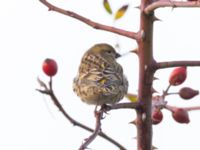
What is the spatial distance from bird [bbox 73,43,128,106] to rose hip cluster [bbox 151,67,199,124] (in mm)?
932

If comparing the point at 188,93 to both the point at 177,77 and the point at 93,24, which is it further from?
the point at 93,24

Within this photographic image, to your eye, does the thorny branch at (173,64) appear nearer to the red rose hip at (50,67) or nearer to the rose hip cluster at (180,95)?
the rose hip cluster at (180,95)

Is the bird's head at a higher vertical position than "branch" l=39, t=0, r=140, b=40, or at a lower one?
higher

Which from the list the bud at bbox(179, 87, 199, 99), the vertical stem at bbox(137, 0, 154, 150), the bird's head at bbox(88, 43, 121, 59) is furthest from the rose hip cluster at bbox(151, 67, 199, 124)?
the bird's head at bbox(88, 43, 121, 59)

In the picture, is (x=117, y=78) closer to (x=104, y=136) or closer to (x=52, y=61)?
(x=52, y=61)

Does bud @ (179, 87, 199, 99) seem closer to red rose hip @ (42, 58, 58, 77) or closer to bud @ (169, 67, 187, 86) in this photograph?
bud @ (169, 67, 187, 86)

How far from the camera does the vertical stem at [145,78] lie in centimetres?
282

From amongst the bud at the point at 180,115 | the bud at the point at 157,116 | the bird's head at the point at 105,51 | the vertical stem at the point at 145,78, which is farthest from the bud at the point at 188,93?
the bird's head at the point at 105,51

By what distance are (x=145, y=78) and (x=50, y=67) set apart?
27.0 inches

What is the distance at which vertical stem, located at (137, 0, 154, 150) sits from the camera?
2.82 metres

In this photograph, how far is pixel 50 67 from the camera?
320 centimetres

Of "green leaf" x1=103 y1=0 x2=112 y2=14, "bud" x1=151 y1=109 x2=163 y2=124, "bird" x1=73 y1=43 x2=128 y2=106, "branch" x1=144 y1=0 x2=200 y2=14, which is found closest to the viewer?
"branch" x1=144 y1=0 x2=200 y2=14

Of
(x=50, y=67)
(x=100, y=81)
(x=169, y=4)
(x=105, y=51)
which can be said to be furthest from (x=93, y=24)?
(x=105, y=51)

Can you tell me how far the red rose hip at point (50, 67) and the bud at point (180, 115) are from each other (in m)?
0.80
